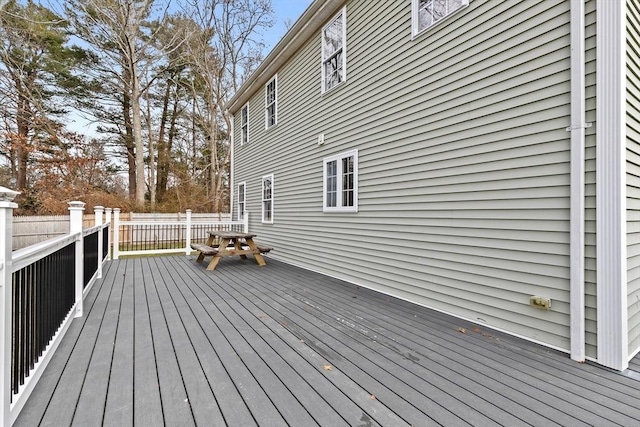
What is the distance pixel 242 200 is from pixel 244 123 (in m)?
2.38

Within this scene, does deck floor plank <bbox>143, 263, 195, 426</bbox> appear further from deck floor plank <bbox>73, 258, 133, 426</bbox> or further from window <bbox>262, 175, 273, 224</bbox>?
window <bbox>262, 175, 273, 224</bbox>

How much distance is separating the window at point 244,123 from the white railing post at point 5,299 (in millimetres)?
8184

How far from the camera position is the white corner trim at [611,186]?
2166mm

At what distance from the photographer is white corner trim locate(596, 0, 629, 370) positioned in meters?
2.17

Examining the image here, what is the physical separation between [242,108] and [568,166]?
29.6 ft

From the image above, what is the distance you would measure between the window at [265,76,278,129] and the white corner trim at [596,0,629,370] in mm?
6137

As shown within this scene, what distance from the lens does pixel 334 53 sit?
5.30 meters

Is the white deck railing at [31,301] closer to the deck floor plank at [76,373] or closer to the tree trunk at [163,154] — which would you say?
the deck floor plank at [76,373]

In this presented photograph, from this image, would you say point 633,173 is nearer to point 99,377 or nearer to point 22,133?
point 99,377

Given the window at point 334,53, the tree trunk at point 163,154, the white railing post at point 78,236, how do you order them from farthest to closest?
the tree trunk at point 163,154 → the window at point 334,53 → the white railing post at point 78,236

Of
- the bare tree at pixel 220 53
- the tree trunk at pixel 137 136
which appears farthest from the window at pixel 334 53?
the tree trunk at pixel 137 136

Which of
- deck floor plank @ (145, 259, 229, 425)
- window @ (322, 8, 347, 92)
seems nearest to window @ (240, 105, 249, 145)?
window @ (322, 8, 347, 92)

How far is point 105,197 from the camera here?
39.3 ft

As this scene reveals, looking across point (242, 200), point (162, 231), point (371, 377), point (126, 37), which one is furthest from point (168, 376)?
point (126, 37)
